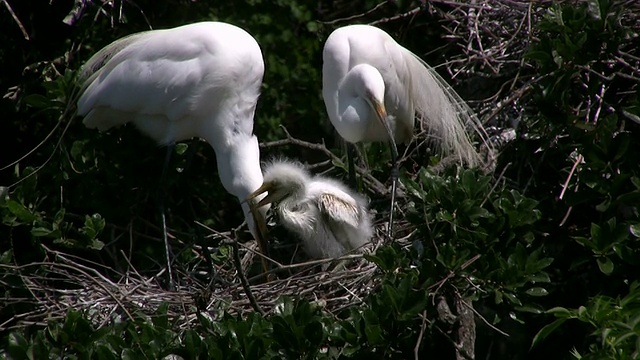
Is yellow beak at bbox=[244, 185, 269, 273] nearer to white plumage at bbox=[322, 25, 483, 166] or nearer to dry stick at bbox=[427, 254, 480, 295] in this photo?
Answer: white plumage at bbox=[322, 25, 483, 166]

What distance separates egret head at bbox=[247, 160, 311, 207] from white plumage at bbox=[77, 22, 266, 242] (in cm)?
15

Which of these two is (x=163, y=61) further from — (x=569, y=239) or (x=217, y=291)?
(x=569, y=239)

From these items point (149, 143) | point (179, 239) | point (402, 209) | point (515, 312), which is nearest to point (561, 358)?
point (515, 312)

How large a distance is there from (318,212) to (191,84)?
0.83 meters

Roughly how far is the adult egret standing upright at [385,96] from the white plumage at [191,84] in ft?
1.16

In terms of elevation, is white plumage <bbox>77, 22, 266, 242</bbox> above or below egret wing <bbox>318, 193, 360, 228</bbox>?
above

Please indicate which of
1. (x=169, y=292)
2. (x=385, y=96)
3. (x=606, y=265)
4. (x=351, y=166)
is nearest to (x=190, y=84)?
(x=351, y=166)

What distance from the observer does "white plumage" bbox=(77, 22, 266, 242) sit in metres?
4.18

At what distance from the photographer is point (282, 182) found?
3.90 metres

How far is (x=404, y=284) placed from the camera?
109 inches

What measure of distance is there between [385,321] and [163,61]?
1888mm

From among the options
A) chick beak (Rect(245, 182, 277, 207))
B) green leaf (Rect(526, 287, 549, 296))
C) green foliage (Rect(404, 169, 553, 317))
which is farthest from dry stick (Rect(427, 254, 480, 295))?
chick beak (Rect(245, 182, 277, 207))

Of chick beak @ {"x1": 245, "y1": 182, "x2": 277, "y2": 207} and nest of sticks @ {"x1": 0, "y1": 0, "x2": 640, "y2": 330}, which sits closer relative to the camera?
nest of sticks @ {"x1": 0, "y1": 0, "x2": 640, "y2": 330}

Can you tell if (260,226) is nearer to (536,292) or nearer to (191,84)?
(191,84)
